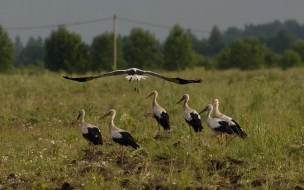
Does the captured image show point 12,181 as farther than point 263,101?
No

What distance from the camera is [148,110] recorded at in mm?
15641

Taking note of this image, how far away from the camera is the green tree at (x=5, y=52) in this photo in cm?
5553

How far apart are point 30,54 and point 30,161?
128m

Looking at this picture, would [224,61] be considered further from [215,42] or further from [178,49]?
[215,42]

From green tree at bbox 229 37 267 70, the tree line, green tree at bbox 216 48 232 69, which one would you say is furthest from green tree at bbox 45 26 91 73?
green tree at bbox 229 37 267 70

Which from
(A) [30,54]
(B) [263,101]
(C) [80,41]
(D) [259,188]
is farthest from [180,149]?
(A) [30,54]

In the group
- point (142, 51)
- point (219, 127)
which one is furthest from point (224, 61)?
point (219, 127)

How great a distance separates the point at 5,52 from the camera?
56.5 metres

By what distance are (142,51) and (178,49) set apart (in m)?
4.58

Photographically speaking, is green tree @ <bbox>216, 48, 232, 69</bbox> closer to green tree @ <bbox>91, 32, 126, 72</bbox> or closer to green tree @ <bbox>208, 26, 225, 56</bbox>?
green tree @ <bbox>91, 32, 126, 72</bbox>

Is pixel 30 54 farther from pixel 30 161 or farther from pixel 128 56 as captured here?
pixel 30 161

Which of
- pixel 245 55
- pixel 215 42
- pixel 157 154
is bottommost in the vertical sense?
pixel 157 154

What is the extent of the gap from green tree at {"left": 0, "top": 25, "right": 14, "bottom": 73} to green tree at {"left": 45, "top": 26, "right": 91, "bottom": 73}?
557 cm

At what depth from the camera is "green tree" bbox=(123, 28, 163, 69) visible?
217 ft
